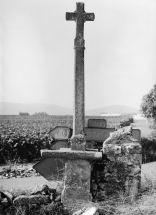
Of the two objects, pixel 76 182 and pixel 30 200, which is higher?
pixel 76 182

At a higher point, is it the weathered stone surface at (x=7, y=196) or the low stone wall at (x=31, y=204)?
the weathered stone surface at (x=7, y=196)

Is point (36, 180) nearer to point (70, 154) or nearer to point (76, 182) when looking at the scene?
point (76, 182)

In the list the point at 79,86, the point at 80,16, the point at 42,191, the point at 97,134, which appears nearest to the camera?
the point at 42,191

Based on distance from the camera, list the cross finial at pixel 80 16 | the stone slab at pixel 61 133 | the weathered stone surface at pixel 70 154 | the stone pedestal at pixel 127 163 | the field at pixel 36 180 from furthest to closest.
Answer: the stone slab at pixel 61 133, the cross finial at pixel 80 16, the stone pedestal at pixel 127 163, the weathered stone surface at pixel 70 154, the field at pixel 36 180

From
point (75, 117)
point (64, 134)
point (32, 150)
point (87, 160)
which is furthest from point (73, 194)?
point (32, 150)

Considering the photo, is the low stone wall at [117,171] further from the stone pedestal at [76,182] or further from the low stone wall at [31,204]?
the low stone wall at [31,204]

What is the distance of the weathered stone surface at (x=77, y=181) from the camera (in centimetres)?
442

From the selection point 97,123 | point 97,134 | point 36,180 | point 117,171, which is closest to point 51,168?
point 117,171

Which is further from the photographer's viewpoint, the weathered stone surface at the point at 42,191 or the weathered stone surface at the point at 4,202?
the weathered stone surface at the point at 42,191

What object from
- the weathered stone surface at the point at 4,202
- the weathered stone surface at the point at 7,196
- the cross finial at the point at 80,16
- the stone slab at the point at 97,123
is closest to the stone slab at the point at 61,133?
the stone slab at the point at 97,123

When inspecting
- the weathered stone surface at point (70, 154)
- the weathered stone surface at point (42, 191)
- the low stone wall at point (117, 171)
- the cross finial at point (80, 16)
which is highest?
the cross finial at point (80, 16)

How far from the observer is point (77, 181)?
443 centimetres

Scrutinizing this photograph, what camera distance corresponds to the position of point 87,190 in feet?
14.5

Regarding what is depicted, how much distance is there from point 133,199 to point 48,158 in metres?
1.59
